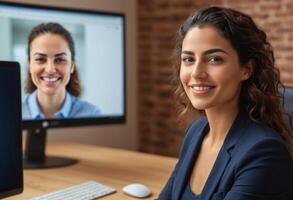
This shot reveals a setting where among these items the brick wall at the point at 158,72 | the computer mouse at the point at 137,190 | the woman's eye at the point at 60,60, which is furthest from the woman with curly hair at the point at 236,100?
the brick wall at the point at 158,72

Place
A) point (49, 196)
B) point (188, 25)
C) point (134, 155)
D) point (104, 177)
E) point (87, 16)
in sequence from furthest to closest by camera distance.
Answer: point (134, 155), point (87, 16), point (104, 177), point (49, 196), point (188, 25)

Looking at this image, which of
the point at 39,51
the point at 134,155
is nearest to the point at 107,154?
the point at 134,155

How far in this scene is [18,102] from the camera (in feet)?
3.88

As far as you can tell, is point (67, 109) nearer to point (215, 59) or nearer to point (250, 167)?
point (215, 59)

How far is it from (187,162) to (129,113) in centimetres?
159

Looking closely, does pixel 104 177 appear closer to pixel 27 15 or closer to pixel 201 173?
pixel 201 173

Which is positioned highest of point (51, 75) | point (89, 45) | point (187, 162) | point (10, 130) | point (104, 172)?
point (89, 45)

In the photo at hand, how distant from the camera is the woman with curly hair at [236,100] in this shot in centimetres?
113

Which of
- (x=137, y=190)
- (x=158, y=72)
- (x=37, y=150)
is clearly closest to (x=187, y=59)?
(x=137, y=190)

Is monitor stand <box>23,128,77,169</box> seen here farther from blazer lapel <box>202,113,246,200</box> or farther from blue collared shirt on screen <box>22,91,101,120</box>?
blazer lapel <box>202,113,246,200</box>

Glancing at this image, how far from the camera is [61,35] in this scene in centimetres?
186

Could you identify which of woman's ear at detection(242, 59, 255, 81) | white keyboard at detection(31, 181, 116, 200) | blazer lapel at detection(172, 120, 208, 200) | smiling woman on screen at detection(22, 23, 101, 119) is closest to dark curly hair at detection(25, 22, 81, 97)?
smiling woman on screen at detection(22, 23, 101, 119)

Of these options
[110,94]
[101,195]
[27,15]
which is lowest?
[101,195]

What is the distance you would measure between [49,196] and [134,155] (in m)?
0.76
